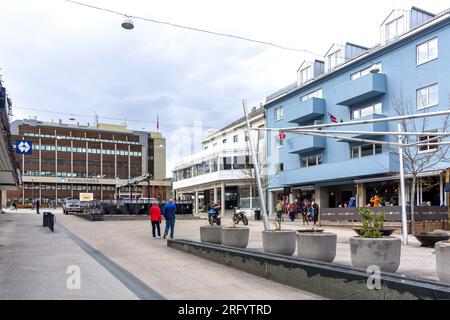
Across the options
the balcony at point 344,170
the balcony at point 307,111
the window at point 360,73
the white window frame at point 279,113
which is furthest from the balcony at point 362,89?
the white window frame at point 279,113

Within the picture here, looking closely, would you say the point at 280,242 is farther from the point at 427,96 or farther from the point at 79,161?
the point at 79,161

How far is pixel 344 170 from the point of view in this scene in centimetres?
3234

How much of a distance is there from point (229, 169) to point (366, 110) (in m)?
22.3

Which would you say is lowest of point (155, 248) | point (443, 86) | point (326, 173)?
point (155, 248)

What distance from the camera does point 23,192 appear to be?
97.9 m

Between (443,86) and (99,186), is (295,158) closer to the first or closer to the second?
(443,86)

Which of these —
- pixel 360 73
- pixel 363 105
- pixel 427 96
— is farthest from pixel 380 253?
pixel 360 73

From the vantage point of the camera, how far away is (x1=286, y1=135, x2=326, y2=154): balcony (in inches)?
1431

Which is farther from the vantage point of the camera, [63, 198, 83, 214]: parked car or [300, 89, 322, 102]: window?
[63, 198, 83, 214]: parked car

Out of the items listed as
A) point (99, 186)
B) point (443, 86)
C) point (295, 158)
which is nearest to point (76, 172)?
point (99, 186)

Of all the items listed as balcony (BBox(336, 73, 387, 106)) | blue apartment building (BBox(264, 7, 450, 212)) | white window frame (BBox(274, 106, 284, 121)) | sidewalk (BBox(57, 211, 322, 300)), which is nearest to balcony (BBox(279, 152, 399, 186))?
blue apartment building (BBox(264, 7, 450, 212))

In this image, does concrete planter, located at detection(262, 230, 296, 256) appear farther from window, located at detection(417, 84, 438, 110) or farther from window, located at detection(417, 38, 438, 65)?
window, located at detection(417, 38, 438, 65)

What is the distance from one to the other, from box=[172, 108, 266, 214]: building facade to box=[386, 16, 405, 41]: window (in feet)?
55.4
